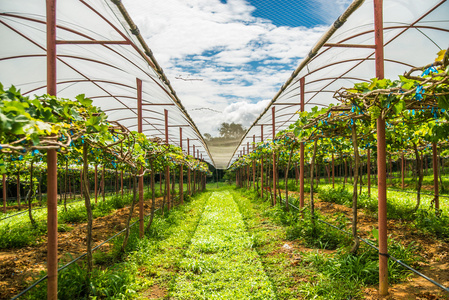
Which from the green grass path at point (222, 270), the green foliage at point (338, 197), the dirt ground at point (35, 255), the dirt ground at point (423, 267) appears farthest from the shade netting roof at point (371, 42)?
the dirt ground at point (35, 255)

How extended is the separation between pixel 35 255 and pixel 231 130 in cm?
1005

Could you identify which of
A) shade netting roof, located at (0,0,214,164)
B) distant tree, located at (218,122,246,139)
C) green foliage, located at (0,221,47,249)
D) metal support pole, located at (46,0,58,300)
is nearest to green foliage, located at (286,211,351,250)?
shade netting roof, located at (0,0,214,164)

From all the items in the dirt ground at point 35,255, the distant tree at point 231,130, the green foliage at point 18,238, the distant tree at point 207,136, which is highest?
the distant tree at point 231,130

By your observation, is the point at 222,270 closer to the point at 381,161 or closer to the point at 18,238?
the point at 381,161

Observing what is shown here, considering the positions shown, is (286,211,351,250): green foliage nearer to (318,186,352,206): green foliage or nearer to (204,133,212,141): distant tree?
(318,186,352,206): green foliage

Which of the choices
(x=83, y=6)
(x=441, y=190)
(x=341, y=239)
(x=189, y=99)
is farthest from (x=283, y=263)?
(x=441, y=190)

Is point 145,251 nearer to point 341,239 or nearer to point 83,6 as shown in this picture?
point 341,239

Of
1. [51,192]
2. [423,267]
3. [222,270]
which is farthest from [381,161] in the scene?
[51,192]

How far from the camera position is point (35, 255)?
17.3 ft

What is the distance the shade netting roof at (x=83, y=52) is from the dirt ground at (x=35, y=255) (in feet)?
9.78

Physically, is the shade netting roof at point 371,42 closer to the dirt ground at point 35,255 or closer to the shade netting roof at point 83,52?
the shade netting roof at point 83,52

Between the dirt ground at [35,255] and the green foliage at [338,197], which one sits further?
the green foliage at [338,197]

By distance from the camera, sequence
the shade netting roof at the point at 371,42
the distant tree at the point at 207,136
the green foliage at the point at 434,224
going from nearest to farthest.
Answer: the shade netting roof at the point at 371,42 → the green foliage at the point at 434,224 → the distant tree at the point at 207,136

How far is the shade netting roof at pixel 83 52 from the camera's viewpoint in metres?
3.29
